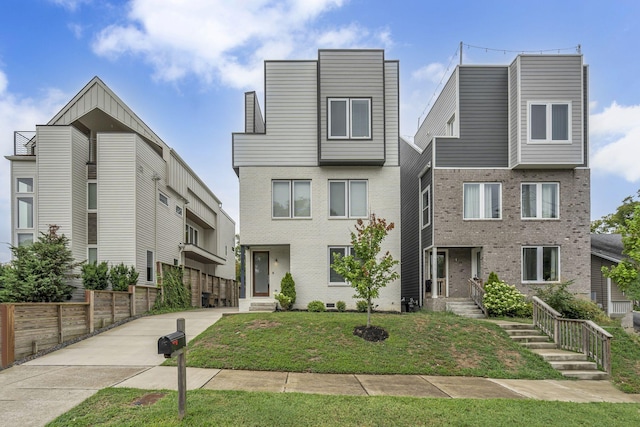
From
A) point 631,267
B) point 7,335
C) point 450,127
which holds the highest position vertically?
point 450,127

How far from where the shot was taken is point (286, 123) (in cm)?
1534

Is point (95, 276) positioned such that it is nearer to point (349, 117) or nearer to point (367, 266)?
point (367, 266)

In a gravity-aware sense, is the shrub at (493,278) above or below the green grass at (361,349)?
above

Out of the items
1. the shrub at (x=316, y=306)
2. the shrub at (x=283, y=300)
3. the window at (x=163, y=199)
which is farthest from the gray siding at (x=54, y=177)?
the shrub at (x=316, y=306)

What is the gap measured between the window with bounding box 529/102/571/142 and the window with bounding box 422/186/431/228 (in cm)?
440

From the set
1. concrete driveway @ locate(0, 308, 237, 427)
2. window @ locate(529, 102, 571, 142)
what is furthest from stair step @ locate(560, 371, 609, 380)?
concrete driveway @ locate(0, 308, 237, 427)

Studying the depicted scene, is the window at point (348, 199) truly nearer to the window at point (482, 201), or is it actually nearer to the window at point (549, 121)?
the window at point (482, 201)

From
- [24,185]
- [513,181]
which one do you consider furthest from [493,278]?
[24,185]

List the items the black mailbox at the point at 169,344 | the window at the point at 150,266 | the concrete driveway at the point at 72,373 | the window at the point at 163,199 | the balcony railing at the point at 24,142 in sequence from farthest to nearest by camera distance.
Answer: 1. the window at the point at 163,199
2. the balcony railing at the point at 24,142
3. the window at the point at 150,266
4. the concrete driveway at the point at 72,373
5. the black mailbox at the point at 169,344

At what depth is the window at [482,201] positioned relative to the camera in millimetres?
14953

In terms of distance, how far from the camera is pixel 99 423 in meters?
4.84

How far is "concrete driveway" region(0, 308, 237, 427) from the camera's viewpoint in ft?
18.0

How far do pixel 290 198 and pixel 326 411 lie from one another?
10461mm

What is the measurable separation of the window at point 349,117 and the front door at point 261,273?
5.89 meters
